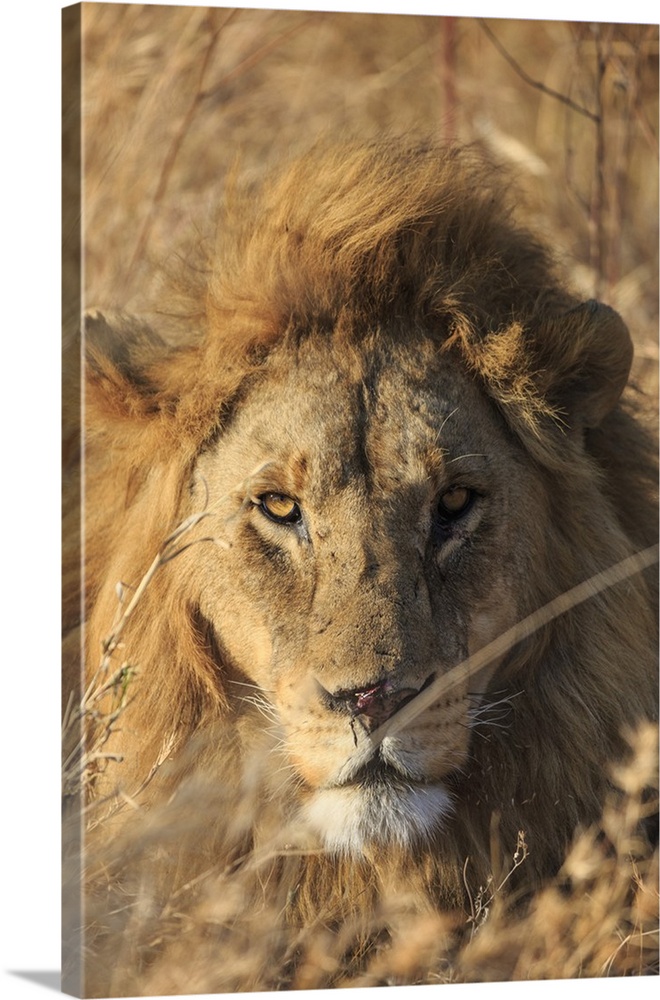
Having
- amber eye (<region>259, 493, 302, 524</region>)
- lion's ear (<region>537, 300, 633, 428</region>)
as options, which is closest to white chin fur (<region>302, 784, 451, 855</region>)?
amber eye (<region>259, 493, 302, 524</region>)

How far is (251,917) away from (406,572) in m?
0.82

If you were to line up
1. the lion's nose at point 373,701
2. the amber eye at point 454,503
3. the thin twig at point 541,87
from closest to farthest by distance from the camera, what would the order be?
the lion's nose at point 373,701 → the amber eye at point 454,503 → the thin twig at point 541,87

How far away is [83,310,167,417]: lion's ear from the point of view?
3.31m

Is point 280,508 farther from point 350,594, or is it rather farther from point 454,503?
point 454,503

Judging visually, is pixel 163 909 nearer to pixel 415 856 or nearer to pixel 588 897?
pixel 415 856

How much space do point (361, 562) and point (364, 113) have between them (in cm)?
241

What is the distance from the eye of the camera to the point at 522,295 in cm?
349

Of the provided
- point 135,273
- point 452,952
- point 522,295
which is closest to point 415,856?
point 452,952

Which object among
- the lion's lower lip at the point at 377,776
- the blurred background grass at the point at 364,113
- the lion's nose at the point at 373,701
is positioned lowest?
the lion's lower lip at the point at 377,776

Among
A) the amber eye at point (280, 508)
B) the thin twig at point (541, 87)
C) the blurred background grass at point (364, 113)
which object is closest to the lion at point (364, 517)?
the amber eye at point (280, 508)

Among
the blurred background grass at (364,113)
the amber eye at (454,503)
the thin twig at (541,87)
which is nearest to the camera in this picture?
the amber eye at (454,503)

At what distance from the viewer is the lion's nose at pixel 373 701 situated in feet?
9.88

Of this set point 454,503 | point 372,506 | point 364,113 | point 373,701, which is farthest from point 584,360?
point 364,113

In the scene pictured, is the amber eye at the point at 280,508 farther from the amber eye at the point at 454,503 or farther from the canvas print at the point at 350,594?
the amber eye at the point at 454,503
